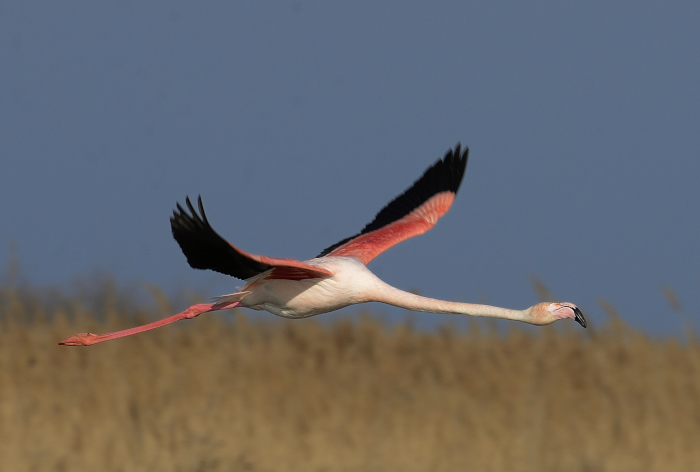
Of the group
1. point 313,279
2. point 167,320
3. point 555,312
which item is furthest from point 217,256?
point 555,312

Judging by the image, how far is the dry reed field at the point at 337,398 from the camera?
8719 millimetres

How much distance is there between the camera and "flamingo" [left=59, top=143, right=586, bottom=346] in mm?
7262

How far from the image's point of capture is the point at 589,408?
32.8 ft

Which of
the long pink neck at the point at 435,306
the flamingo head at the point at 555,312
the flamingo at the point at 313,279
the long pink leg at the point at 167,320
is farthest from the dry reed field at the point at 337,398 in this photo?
the flamingo head at the point at 555,312

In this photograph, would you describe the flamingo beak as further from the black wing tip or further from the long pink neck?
the black wing tip

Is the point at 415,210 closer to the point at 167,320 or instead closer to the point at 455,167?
the point at 455,167

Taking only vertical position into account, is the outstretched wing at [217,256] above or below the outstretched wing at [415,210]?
below

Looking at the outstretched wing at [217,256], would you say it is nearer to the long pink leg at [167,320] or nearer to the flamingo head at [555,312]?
the long pink leg at [167,320]

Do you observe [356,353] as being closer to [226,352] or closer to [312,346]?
[312,346]

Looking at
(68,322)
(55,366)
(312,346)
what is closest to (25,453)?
(55,366)

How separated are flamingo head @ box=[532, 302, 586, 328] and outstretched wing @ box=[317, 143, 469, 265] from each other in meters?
2.54

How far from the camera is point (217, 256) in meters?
7.54

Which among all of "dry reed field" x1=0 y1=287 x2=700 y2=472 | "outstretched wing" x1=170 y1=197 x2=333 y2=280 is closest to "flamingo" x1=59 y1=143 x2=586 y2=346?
"outstretched wing" x1=170 y1=197 x2=333 y2=280

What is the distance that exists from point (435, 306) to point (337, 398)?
6.96 feet
